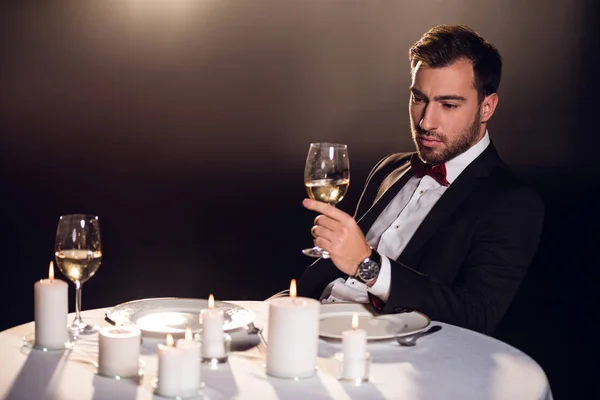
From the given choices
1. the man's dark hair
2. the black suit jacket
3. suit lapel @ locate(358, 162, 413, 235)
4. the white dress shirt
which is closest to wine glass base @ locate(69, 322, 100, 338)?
the black suit jacket

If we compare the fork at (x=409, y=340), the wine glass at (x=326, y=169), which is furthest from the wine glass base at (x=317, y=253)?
the fork at (x=409, y=340)

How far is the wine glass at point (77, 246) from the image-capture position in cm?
155

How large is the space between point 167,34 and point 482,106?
5.04ft

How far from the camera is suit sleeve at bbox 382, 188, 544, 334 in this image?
197 centimetres

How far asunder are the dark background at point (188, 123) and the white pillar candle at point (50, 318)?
1918 millimetres

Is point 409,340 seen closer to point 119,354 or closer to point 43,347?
point 119,354

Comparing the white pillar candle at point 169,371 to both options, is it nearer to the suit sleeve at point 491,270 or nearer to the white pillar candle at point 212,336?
the white pillar candle at point 212,336

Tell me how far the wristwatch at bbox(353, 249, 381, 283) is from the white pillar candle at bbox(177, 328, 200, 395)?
76cm

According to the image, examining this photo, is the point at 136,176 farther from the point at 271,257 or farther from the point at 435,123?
the point at 435,123

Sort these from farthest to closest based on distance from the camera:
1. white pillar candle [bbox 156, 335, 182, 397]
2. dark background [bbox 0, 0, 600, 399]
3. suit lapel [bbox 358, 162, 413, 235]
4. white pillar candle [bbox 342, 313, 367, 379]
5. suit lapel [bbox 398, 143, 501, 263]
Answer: dark background [bbox 0, 0, 600, 399], suit lapel [bbox 358, 162, 413, 235], suit lapel [bbox 398, 143, 501, 263], white pillar candle [bbox 342, 313, 367, 379], white pillar candle [bbox 156, 335, 182, 397]

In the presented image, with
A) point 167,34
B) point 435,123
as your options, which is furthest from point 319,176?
point 167,34

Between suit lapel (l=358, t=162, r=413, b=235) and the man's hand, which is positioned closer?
the man's hand

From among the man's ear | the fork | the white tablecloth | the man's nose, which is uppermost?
the man's ear

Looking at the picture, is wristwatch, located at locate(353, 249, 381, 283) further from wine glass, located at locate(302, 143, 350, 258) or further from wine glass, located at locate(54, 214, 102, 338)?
wine glass, located at locate(54, 214, 102, 338)
